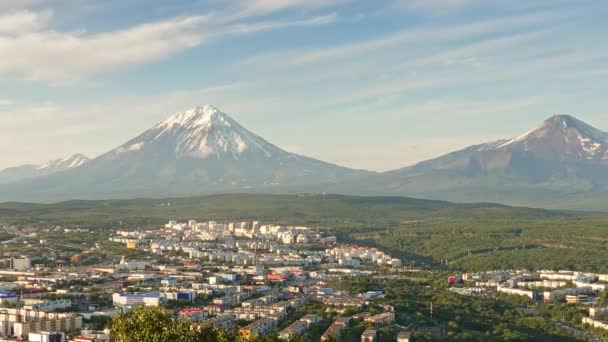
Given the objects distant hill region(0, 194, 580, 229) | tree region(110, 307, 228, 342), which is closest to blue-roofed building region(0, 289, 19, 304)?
tree region(110, 307, 228, 342)

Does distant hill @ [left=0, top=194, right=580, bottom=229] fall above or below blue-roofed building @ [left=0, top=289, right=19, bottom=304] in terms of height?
above

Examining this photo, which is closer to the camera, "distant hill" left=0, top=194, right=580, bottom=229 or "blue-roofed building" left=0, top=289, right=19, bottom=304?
"blue-roofed building" left=0, top=289, right=19, bottom=304

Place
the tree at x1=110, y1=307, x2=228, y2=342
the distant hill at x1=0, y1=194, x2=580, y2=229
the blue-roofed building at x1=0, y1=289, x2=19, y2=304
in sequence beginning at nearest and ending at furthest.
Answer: the tree at x1=110, y1=307, x2=228, y2=342 → the blue-roofed building at x1=0, y1=289, x2=19, y2=304 → the distant hill at x1=0, y1=194, x2=580, y2=229

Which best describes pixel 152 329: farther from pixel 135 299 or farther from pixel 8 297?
pixel 8 297

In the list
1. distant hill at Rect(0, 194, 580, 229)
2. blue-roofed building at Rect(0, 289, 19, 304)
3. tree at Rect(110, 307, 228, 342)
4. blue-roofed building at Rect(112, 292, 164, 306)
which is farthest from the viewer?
distant hill at Rect(0, 194, 580, 229)

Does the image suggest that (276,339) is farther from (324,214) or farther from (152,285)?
(324,214)

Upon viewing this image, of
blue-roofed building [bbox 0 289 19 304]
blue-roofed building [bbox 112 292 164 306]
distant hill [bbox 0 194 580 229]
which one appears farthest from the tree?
distant hill [bbox 0 194 580 229]

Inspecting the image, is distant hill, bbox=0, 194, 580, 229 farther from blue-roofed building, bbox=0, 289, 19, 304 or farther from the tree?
the tree

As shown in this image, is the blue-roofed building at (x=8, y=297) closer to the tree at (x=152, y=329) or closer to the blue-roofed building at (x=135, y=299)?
the blue-roofed building at (x=135, y=299)

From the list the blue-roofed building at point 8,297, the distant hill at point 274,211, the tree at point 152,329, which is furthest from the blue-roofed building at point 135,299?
the distant hill at point 274,211

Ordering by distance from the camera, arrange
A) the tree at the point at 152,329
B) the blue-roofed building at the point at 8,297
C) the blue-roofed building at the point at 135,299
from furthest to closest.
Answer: the blue-roofed building at the point at 8,297 < the blue-roofed building at the point at 135,299 < the tree at the point at 152,329

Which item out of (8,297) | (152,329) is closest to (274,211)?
(8,297)

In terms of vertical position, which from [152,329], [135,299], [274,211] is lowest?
[135,299]

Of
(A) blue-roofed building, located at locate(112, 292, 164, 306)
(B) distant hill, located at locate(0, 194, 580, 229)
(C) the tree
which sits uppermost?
(B) distant hill, located at locate(0, 194, 580, 229)
